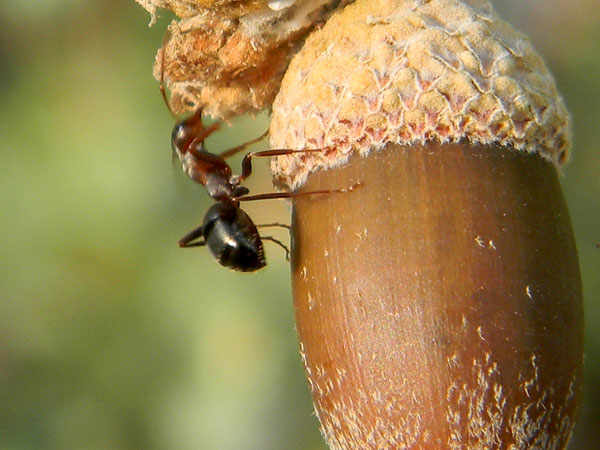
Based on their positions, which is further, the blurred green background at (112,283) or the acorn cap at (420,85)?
the blurred green background at (112,283)

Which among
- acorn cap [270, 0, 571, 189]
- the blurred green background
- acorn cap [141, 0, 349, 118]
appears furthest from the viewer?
the blurred green background

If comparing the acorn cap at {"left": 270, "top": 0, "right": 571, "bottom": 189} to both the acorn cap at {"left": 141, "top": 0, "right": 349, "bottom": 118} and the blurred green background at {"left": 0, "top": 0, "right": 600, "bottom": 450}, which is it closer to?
the acorn cap at {"left": 141, "top": 0, "right": 349, "bottom": 118}

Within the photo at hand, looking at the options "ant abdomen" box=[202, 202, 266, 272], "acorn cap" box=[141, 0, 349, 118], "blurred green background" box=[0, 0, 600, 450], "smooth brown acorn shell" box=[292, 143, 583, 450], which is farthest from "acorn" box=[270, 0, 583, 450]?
"blurred green background" box=[0, 0, 600, 450]

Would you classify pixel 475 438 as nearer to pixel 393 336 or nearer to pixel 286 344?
pixel 393 336

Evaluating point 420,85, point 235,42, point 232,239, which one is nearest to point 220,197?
point 232,239

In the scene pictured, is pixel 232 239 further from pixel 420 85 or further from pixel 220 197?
pixel 420 85

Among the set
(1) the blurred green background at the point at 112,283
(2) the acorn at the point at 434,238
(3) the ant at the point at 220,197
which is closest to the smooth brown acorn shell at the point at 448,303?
(2) the acorn at the point at 434,238

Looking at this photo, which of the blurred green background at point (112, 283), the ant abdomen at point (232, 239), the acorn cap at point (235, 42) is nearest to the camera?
the acorn cap at point (235, 42)

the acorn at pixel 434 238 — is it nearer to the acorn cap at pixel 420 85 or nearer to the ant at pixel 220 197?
the acorn cap at pixel 420 85
